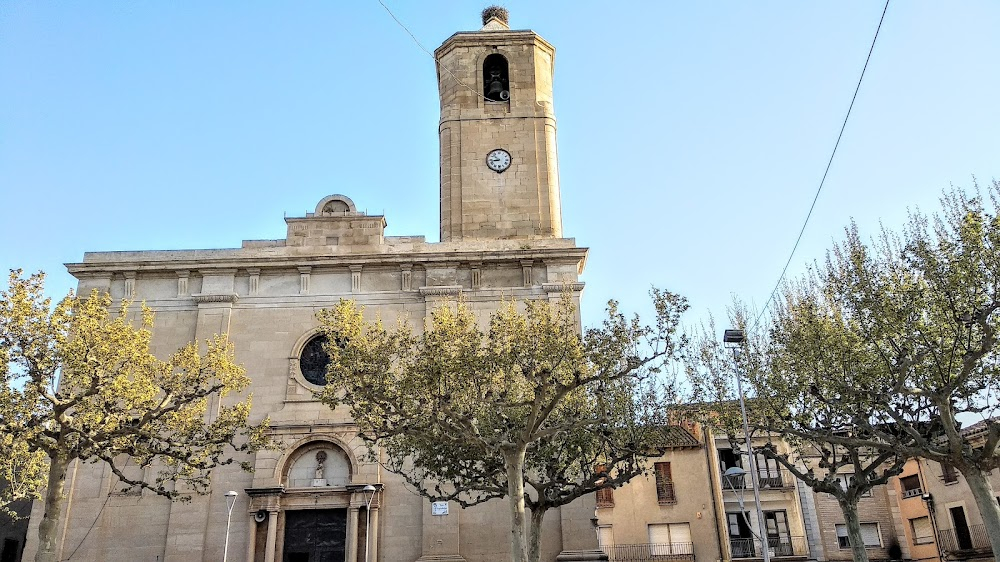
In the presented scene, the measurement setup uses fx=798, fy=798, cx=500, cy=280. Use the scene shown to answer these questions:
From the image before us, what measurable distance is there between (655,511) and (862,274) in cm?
1582

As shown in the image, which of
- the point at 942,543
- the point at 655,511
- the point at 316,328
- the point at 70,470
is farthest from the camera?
the point at 655,511

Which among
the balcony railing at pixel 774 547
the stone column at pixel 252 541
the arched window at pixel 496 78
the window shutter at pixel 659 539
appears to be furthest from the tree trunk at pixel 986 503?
the arched window at pixel 496 78

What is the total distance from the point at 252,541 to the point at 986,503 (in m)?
16.6

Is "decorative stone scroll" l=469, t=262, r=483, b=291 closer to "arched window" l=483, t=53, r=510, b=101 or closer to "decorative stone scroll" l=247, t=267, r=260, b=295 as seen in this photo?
"decorative stone scroll" l=247, t=267, r=260, b=295

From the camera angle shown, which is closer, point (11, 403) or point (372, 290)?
point (11, 403)

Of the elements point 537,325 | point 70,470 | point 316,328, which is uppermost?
point 316,328

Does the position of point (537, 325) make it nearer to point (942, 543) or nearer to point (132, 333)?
point (132, 333)

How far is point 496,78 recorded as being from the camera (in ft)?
95.1

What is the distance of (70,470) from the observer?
2152 centimetres

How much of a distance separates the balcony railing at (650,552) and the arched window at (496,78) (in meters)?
16.5

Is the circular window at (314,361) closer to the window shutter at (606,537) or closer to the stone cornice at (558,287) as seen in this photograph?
the stone cornice at (558,287)

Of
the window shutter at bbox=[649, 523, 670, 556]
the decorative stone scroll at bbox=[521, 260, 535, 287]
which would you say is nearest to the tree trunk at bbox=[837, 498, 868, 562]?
the decorative stone scroll at bbox=[521, 260, 535, 287]

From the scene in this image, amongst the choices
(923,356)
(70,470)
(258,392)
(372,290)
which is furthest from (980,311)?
(70,470)

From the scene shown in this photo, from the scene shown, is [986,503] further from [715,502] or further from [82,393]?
[82,393]
